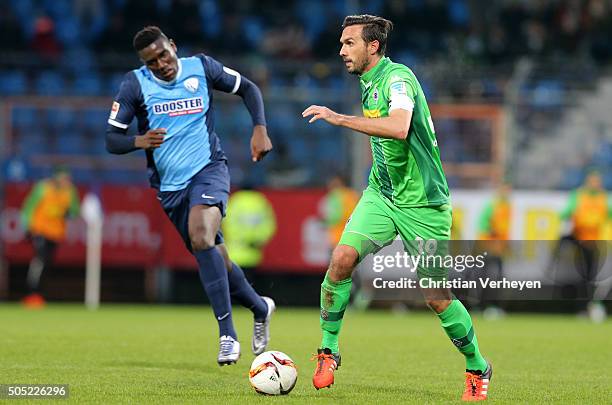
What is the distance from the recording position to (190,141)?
892 cm

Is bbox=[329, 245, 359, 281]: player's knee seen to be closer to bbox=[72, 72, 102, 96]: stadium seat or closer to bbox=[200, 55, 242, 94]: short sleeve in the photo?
bbox=[200, 55, 242, 94]: short sleeve

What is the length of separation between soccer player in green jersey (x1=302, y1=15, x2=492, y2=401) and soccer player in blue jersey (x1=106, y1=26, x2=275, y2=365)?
1.14m

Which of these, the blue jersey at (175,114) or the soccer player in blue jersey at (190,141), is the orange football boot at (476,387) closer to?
the soccer player in blue jersey at (190,141)

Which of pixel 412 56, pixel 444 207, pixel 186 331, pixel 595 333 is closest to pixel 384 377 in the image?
pixel 444 207

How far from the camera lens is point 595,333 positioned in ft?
47.9

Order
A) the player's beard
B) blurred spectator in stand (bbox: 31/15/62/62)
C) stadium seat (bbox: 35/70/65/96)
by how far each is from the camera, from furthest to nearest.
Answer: blurred spectator in stand (bbox: 31/15/62/62) → stadium seat (bbox: 35/70/65/96) → the player's beard

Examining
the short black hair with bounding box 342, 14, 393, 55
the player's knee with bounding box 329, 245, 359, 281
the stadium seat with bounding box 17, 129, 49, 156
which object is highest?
the short black hair with bounding box 342, 14, 393, 55

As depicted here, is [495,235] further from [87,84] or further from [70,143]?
[87,84]

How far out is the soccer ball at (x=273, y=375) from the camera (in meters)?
7.32

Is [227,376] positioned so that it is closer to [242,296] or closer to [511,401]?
[242,296]

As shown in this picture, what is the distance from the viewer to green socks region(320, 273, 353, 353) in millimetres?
7461

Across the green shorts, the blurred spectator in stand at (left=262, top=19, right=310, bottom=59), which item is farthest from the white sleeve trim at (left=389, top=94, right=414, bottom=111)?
the blurred spectator in stand at (left=262, top=19, right=310, bottom=59)

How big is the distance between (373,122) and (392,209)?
0.85 metres

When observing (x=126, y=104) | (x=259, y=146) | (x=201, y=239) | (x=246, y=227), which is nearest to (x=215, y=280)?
(x=201, y=239)
